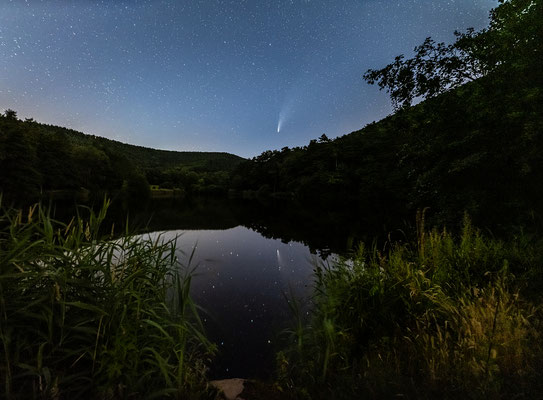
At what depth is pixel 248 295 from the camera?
1001 centimetres

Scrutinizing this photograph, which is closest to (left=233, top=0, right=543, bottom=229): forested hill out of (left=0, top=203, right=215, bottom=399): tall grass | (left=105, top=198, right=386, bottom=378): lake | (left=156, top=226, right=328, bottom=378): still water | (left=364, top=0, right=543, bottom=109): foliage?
(left=364, top=0, right=543, bottom=109): foliage

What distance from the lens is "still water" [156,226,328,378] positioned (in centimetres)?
612

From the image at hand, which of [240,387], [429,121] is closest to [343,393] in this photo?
[240,387]

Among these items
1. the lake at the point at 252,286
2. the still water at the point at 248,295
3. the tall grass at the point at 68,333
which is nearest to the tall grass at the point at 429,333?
the lake at the point at 252,286

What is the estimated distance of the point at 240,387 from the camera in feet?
15.2

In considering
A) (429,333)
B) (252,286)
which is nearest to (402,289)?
(429,333)

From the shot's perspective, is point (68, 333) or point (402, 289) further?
point (402, 289)

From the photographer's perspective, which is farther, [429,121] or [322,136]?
[322,136]

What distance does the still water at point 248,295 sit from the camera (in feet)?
20.1

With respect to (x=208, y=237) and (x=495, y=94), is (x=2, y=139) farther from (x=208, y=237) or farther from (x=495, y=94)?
(x=495, y=94)

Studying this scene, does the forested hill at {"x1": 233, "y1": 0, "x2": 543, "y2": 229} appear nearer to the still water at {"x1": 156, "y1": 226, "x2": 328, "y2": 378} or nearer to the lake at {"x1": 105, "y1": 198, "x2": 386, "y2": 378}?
the lake at {"x1": 105, "y1": 198, "x2": 386, "y2": 378}

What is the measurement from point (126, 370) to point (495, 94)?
13.8 m

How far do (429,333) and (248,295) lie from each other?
6.82 m

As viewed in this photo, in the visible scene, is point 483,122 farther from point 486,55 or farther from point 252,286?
point 252,286
